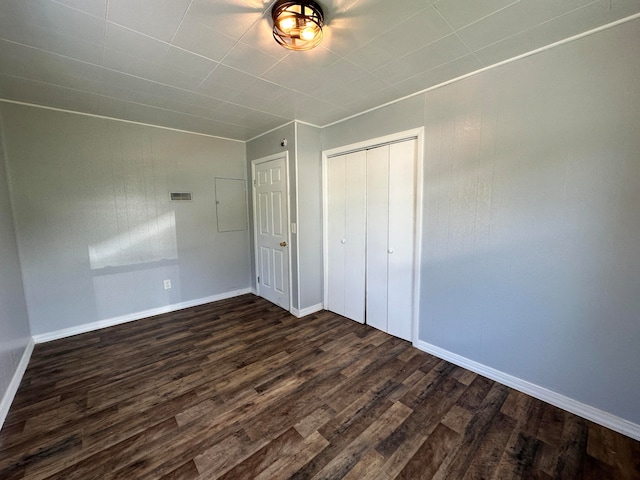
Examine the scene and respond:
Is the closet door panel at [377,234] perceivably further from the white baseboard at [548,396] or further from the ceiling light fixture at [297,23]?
the ceiling light fixture at [297,23]

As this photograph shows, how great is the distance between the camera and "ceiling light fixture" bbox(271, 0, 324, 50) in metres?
1.30

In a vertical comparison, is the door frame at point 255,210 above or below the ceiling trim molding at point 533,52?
below

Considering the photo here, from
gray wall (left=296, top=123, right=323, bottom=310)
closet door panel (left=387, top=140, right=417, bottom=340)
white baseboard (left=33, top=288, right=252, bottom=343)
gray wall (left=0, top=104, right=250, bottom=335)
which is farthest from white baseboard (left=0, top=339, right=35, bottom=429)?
closet door panel (left=387, top=140, right=417, bottom=340)

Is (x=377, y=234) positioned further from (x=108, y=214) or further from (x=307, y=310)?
(x=108, y=214)

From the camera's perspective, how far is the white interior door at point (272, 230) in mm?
3396

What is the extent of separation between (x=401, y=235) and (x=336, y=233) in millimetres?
928

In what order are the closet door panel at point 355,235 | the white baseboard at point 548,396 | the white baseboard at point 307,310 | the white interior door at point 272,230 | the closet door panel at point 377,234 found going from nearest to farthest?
1. the white baseboard at point 548,396
2. the closet door panel at point 377,234
3. the closet door panel at point 355,235
4. the white baseboard at point 307,310
5. the white interior door at point 272,230

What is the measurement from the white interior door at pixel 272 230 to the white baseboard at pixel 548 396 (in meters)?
2.04

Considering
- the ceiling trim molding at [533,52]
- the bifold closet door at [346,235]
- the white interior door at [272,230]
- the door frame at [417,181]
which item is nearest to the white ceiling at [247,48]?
the ceiling trim molding at [533,52]

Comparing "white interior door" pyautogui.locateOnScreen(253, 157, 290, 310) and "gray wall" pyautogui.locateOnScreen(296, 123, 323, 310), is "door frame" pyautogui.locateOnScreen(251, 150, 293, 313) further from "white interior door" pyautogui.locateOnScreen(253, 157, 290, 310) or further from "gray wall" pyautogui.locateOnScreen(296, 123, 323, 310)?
"gray wall" pyautogui.locateOnScreen(296, 123, 323, 310)

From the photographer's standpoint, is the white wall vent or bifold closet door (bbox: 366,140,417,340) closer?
bifold closet door (bbox: 366,140,417,340)

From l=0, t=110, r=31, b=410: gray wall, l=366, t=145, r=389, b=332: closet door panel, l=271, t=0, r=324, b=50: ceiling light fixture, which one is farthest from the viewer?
l=366, t=145, r=389, b=332: closet door panel

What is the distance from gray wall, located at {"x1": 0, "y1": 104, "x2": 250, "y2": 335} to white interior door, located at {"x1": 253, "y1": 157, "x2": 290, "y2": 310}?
0.58 meters

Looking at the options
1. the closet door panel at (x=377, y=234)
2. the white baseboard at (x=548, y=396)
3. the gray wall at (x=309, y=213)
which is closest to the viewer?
the white baseboard at (x=548, y=396)
